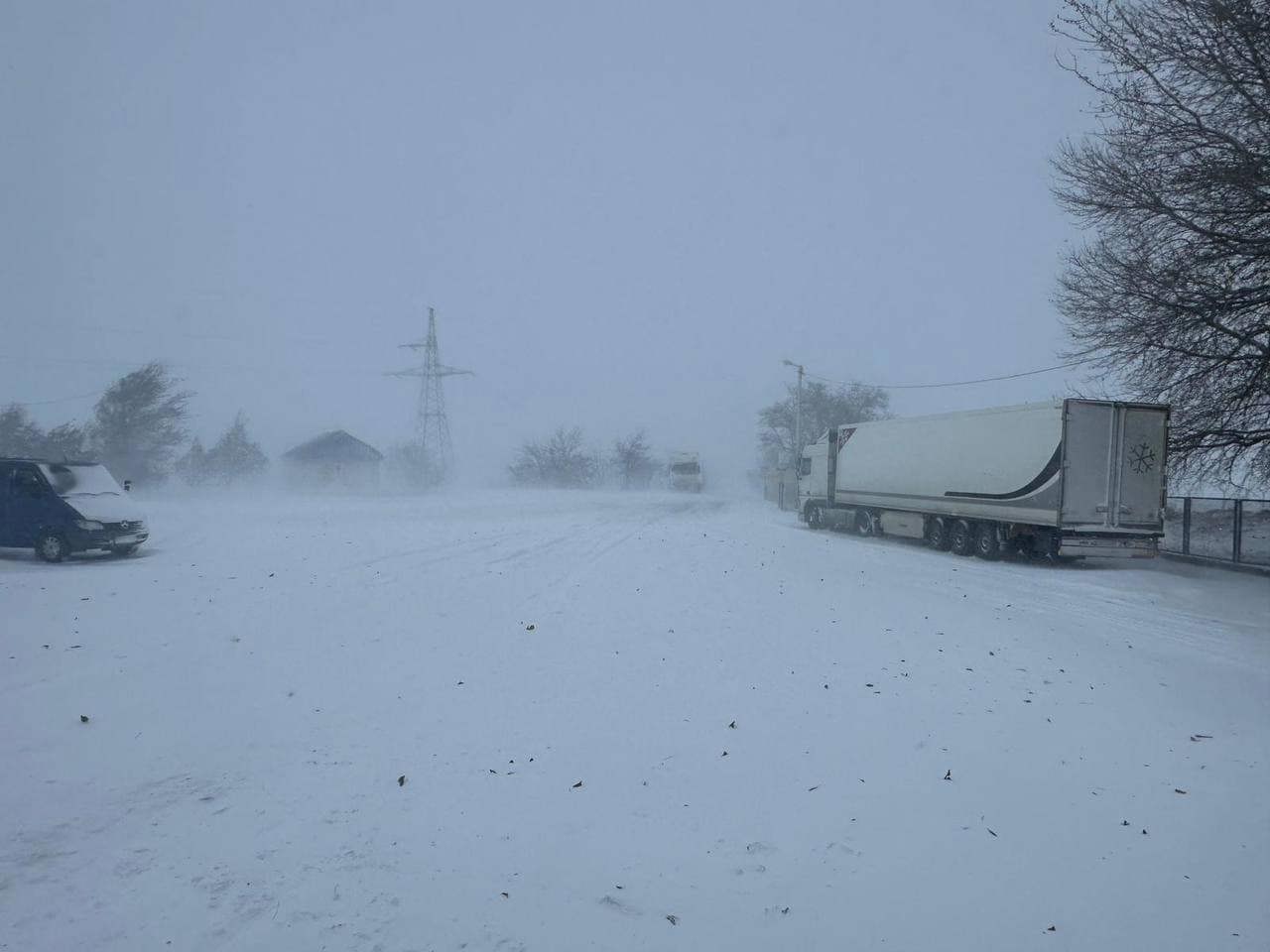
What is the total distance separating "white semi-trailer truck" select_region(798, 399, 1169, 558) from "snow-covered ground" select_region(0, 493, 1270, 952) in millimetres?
6385

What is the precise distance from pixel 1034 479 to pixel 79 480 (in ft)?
65.7

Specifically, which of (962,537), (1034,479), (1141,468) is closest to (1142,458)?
(1141,468)

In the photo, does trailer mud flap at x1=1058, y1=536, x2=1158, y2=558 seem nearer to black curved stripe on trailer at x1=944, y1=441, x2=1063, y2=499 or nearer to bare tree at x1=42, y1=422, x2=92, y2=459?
black curved stripe on trailer at x1=944, y1=441, x2=1063, y2=499

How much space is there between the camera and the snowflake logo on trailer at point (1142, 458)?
1636 cm

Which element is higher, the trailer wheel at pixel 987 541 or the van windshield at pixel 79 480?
the van windshield at pixel 79 480

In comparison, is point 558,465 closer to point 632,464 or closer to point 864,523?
point 632,464

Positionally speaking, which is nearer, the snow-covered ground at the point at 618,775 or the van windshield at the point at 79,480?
the snow-covered ground at the point at 618,775

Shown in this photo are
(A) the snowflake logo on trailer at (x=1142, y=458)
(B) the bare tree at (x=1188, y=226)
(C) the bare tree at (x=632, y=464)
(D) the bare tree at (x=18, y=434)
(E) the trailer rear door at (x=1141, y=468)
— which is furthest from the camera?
(C) the bare tree at (x=632, y=464)

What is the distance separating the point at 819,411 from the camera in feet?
229

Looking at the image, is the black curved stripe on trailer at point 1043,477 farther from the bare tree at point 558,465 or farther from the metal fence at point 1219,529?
the bare tree at point 558,465

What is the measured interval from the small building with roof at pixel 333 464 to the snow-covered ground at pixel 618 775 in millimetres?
47305

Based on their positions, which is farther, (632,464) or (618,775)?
(632,464)

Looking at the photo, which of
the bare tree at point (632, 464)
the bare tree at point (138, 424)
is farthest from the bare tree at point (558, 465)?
the bare tree at point (138, 424)

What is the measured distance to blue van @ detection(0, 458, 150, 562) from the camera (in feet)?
47.6
